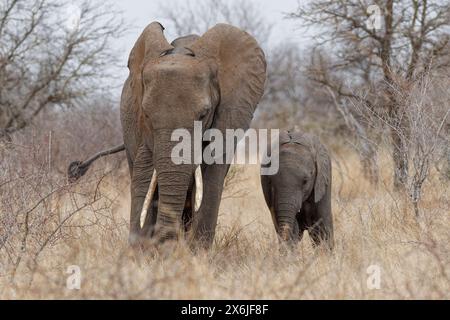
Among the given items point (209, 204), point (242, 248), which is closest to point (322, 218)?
point (242, 248)

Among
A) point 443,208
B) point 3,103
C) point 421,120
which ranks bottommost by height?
point 443,208

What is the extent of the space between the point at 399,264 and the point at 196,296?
1908 mm

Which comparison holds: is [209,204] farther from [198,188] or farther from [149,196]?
[149,196]

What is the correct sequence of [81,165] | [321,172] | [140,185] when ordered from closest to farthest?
[140,185] → [321,172] → [81,165]

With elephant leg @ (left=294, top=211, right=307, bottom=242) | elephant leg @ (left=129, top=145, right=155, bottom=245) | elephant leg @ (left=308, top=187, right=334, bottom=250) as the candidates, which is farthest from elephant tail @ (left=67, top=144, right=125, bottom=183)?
elephant leg @ (left=308, top=187, right=334, bottom=250)

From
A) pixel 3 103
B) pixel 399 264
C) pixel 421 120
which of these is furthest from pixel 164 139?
pixel 3 103

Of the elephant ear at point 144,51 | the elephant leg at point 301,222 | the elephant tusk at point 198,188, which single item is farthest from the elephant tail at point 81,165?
the elephant tusk at point 198,188

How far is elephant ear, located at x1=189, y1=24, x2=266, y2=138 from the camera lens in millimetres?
7344

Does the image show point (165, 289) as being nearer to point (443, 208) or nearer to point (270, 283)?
point (270, 283)

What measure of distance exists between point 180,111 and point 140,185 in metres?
0.84

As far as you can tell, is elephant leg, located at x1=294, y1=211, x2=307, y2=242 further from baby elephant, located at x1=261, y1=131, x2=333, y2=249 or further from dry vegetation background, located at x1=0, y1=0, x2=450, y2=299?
dry vegetation background, located at x1=0, y1=0, x2=450, y2=299

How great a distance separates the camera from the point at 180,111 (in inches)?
266
